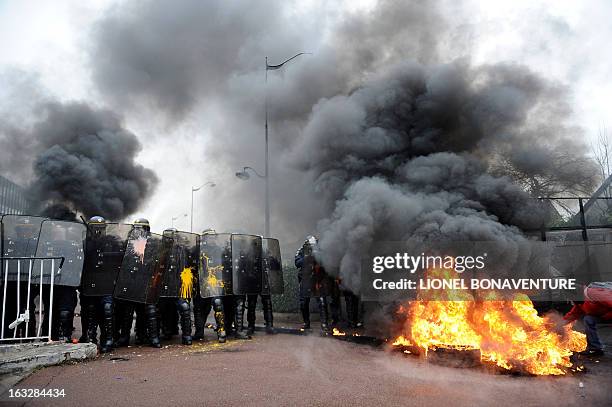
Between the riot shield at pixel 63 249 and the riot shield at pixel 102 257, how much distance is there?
0.41ft

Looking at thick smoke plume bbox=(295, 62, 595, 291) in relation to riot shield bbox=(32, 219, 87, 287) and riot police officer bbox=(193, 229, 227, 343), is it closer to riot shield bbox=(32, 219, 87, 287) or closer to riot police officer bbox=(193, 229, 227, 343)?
riot police officer bbox=(193, 229, 227, 343)

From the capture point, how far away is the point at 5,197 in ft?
56.4

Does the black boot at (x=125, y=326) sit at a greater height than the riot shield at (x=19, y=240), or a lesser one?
lesser

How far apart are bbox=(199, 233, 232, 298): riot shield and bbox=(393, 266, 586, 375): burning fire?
357 centimetres

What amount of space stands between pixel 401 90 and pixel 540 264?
5.31 meters

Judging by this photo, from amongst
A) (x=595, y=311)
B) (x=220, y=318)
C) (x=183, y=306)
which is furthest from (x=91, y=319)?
(x=595, y=311)

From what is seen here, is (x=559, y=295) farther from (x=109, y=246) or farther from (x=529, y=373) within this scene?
(x=109, y=246)

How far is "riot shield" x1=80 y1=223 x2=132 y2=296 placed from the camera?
7.04m

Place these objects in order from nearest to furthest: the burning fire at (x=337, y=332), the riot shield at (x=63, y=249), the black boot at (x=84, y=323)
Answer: the riot shield at (x=63, y=249) → the black boot at (x=84, y=323) → the burning fire at (x=337, y=332)

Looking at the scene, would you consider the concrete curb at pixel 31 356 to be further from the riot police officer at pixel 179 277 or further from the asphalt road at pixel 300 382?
the riot police officer at pixel 179 277

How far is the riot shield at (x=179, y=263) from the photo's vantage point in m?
7.98

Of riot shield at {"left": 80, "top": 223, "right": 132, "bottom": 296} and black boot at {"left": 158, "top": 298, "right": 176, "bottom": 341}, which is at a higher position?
riot shield at {"left": 80, "top": 223, "right": 132, "bottom": 296}

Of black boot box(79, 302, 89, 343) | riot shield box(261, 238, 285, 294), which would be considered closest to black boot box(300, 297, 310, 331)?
riot shield box(261, 238, 285, 294)

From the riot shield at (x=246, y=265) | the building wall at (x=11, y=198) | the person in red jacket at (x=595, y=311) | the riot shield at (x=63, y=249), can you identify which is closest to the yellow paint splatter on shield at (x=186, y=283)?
the riot shield at (x=246, y=265)
